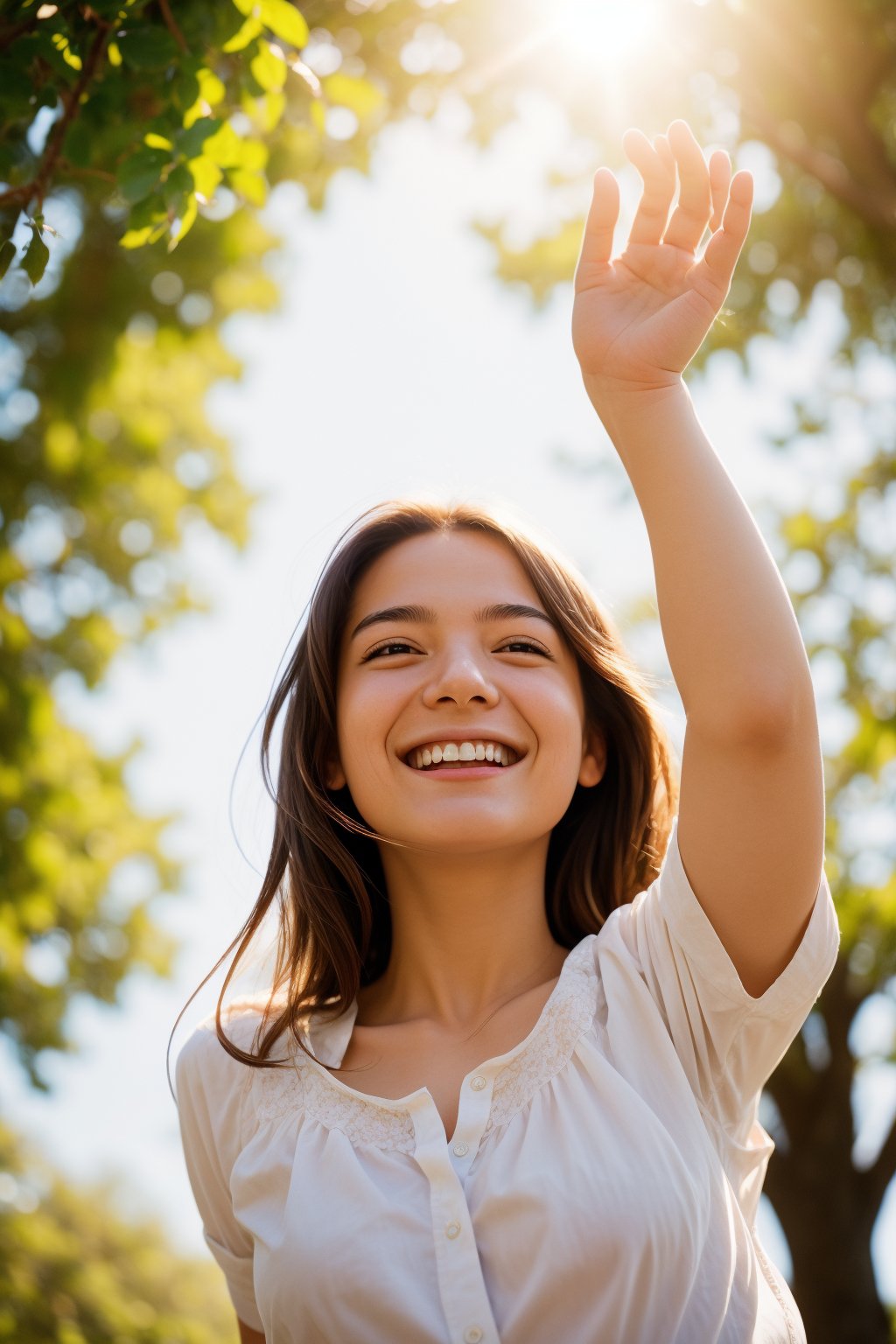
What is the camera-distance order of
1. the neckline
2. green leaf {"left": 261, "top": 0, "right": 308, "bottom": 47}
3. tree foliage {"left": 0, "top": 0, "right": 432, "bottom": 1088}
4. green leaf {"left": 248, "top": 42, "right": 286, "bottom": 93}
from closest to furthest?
1. the neckline
2. green leaf {"left": 261, "top": 0, "right": 308, "bottom": 47}
3. green leaf {"left": 248, "top": 42, "right": 286, "bottom": 93}
4. tree foliage {"left": 0, "top": 0, "right": 432, "bottom": 1088}

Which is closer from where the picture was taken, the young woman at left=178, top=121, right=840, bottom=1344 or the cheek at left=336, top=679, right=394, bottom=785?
the young woman at left=178, top=121, right=840, bottom=1344

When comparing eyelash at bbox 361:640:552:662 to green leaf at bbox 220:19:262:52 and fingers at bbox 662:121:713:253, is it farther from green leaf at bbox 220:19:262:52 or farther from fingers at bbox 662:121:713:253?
green leaf at bbox 220:19:262:52

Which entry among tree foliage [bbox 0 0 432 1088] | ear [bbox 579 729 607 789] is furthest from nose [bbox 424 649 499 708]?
tree foliage [bbox 0 0 432 1088]

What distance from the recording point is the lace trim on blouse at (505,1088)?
193cm

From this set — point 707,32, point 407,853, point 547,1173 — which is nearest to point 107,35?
point 407,853

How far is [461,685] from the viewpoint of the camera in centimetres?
208

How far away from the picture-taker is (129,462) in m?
7.48

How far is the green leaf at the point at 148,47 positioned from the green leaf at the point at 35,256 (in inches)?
19.9

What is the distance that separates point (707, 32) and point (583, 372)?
3657 millimetres

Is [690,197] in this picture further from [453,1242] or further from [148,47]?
[453,1242]

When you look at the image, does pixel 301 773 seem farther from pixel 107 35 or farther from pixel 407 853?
pixel 107 35

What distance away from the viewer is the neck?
2230mm

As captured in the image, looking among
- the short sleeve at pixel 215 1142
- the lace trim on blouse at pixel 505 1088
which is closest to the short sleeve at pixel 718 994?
the lace trim on blouse at pixel 505 1088

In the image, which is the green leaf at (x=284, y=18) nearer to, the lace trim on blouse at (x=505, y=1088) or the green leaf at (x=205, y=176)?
the green leaf at (x=205, y=176)
